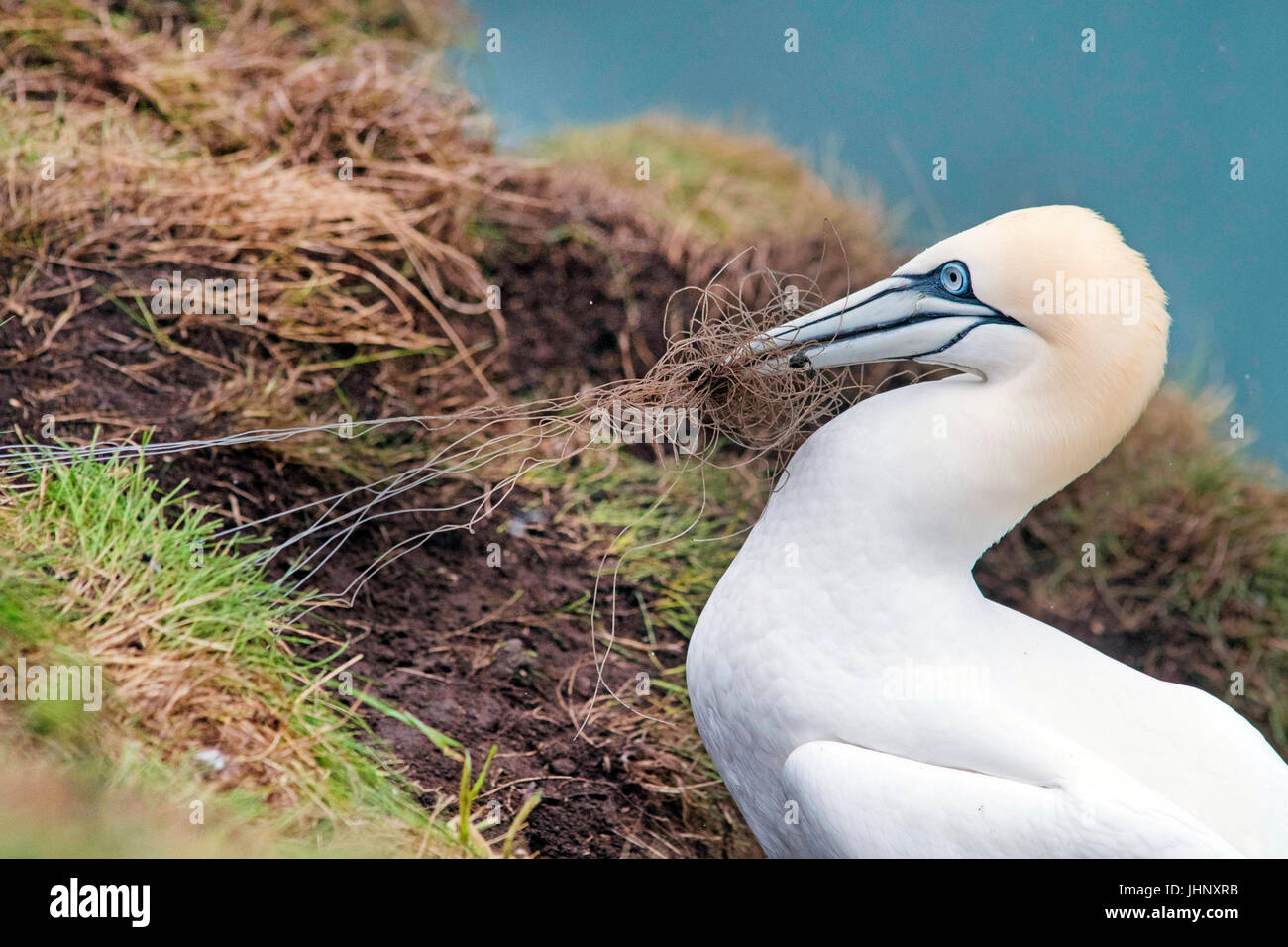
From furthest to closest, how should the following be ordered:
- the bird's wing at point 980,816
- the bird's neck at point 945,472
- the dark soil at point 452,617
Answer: the dark soil at point 452,617 < the bird's neck at point 945,472 < the bird's wing at point 980,816

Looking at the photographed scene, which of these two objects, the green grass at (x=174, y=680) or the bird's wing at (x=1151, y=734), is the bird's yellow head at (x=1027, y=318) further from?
the green grass at (x=174, y=680)

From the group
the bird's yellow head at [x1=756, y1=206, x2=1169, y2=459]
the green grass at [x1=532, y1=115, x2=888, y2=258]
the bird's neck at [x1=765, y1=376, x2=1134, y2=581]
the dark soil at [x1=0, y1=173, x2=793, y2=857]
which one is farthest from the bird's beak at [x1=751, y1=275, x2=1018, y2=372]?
the green grass at [x1=532, y1=115, x2=888, y2=258]

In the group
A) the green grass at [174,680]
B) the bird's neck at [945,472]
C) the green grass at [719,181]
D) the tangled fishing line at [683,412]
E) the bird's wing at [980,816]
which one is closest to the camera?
the bird's wing at [980,816]

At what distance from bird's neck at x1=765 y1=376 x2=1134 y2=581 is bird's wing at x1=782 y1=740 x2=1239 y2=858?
509mm

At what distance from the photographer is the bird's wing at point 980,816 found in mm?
2221

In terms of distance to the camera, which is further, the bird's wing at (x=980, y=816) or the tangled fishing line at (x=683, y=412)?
the tangled fishing line at (x=683, y=412)

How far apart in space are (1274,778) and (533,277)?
11.7 feet

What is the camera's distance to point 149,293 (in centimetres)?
387

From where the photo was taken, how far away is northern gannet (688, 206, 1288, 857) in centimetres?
248

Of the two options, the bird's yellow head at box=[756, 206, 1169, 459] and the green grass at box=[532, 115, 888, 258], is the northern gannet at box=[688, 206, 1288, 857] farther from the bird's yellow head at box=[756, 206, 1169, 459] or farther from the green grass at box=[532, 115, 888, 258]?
the green grass at box=[532, 115, 888, 258]

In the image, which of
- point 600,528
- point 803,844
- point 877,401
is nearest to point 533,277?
point 600,528

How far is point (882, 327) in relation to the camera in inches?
110

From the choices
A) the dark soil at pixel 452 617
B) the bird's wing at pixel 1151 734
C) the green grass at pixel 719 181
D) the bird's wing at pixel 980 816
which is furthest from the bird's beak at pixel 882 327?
the green grass at pixel 719 181

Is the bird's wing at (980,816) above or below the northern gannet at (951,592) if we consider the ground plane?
below
